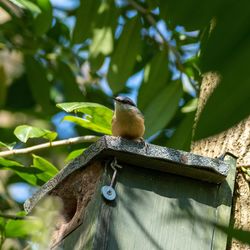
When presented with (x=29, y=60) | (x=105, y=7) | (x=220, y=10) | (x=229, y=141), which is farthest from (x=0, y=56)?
(x=220, y=10)

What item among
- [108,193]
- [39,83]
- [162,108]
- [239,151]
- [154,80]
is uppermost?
[39,83]

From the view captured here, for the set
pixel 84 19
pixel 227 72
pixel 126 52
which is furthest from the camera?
pixel 126 52

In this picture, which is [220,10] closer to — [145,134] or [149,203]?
[149,203]

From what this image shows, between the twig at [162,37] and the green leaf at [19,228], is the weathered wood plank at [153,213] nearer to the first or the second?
the green leaf at [19,228]

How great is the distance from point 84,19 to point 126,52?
0.37m

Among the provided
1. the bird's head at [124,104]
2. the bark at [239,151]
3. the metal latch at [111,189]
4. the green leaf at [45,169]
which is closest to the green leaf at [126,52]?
the bird's head at [124,104]

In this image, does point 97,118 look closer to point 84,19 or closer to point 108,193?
point 108,193

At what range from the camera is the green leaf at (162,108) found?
10.9 feet

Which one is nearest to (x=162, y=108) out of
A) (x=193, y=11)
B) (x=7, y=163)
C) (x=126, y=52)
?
(x=126, y=52)

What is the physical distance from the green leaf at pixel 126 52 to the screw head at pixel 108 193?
5.60ft

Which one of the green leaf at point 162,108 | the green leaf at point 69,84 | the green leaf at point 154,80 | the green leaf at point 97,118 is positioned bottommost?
the green leaf at point 97,118

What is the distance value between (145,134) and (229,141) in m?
0.57

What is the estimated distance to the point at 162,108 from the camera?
Answer: 3.54 metres

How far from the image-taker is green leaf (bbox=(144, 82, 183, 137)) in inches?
131
